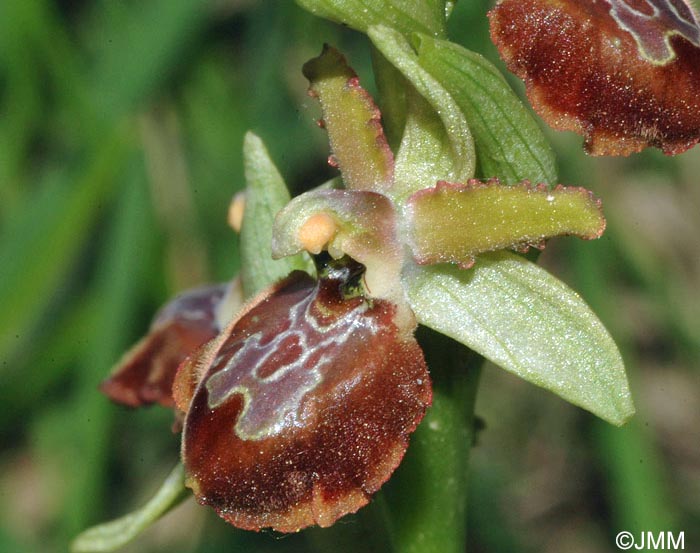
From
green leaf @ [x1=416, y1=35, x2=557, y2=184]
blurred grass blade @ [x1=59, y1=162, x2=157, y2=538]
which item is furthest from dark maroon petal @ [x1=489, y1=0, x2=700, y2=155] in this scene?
blurred grass blade @ [x1=59, y1=162, x2=157, y2=538]

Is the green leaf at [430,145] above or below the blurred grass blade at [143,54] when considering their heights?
above

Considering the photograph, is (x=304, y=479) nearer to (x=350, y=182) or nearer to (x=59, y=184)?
(x=350, y=182)

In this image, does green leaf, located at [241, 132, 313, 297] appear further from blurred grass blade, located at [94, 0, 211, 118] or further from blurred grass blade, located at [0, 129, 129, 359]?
blurred grass blade, located at [94, 0, 211, 118]

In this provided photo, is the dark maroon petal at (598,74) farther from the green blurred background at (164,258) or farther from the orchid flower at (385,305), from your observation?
the green blurred background at (164,258)

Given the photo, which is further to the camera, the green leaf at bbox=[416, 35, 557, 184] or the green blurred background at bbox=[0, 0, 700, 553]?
the green blurred background at bbox=[0, 0, 700, 553]

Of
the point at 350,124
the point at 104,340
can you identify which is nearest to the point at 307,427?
the point at 350,124

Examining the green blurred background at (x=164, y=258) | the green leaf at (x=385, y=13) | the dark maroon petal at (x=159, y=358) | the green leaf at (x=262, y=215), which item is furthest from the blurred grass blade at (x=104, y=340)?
the green leaf at (x=385, y=13)

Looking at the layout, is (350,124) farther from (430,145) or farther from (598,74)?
(598,74)
